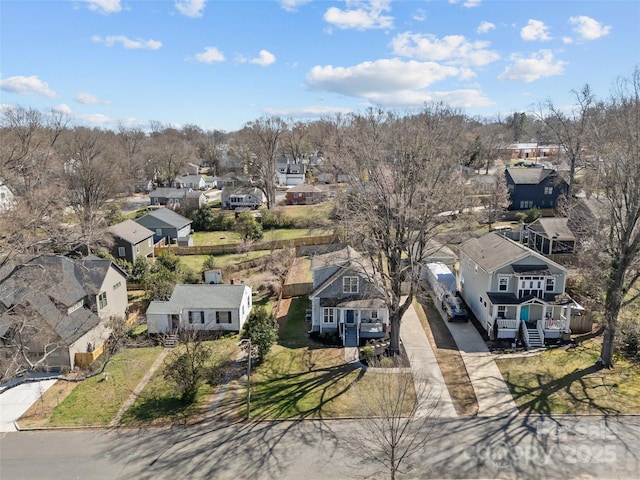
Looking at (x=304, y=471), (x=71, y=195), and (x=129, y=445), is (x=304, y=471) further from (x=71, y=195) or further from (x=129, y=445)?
(x=71, y=195)

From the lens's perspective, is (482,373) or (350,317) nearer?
(482,373)

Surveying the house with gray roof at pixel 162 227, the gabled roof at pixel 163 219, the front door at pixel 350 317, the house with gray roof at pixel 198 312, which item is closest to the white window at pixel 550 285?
the front door at pixel 350 317

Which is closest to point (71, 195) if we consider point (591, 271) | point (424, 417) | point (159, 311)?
point (159, 311)

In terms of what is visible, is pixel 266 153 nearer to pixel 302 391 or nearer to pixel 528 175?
pixel 528 175

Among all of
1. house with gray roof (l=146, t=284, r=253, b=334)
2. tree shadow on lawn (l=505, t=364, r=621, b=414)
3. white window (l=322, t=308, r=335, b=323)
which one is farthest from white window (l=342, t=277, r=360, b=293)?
tree shadow on lawn (l=505, t=364, r=621, b=414)

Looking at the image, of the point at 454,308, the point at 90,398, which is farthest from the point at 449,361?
the point at 90,398

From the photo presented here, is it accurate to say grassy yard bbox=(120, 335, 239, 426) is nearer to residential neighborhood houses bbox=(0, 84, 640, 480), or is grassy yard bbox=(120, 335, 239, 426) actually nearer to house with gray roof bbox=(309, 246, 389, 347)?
residential neighborhood houses bbox=(0, 84, 640, 480)
